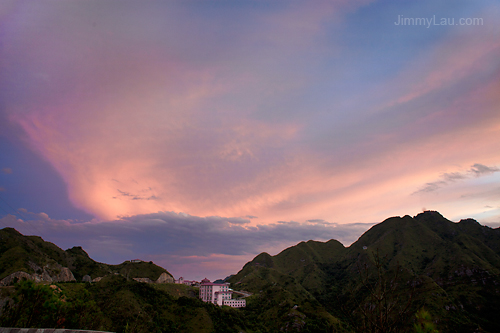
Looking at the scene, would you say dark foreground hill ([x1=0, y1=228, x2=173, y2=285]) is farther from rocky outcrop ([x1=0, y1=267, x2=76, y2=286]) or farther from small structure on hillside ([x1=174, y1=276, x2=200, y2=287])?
small structure on hillside ([x1=174, y1=276, x2=200, y2=287])

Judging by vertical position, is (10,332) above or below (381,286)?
below

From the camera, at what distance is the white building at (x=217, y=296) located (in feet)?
376

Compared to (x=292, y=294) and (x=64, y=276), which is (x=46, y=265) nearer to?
(x=64, y=276)

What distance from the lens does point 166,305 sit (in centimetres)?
8556

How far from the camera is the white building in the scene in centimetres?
11471

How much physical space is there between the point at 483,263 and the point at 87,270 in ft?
782

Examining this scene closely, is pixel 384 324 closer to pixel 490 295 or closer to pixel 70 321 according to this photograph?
pixel 70 321

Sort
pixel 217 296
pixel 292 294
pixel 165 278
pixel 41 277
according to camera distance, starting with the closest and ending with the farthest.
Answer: pixel 41 277, pixel 217 296, pixel 292 294, pixel 165 278

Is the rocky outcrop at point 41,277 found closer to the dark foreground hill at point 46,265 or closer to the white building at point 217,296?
the dark foreground hill at point 46,265

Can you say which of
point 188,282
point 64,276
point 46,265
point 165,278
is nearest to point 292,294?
point 188,282

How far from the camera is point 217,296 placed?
115 m

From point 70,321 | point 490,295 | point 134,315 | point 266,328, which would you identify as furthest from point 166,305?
point 490,295

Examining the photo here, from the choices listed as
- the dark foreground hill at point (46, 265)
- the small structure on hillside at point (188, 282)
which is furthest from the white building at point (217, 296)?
the dark foreground hill at point (46, 265)

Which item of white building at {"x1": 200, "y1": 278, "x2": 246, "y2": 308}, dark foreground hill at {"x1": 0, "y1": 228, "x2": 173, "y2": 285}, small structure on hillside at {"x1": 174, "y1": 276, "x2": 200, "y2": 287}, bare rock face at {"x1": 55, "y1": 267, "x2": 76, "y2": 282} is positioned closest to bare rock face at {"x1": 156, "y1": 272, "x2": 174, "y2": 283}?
dark foreground hill at {"x1": 0, "y1": 228, "x2": 173, "y2": 285}
